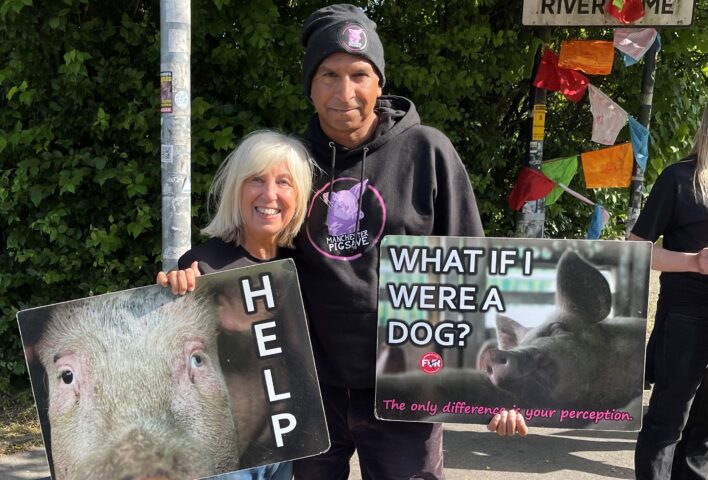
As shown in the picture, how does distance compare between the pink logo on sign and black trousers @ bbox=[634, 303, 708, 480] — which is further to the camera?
black trousers @ bbox=[634, 303, 708, 480]

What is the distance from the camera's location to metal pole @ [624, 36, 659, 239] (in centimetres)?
486

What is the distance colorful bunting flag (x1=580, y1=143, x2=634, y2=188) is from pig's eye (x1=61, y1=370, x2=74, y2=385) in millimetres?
4146

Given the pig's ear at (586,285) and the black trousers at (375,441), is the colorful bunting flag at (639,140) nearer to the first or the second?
the pig's ear at (586,285)

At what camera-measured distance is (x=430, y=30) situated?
5047 mm

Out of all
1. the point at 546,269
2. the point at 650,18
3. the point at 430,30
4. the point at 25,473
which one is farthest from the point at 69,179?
the point at 650,18

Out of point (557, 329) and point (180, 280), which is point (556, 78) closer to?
point (557, 329)

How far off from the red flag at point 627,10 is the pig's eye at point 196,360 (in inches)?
150

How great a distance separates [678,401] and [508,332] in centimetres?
136

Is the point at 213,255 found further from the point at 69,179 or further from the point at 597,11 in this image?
the point at 597,11

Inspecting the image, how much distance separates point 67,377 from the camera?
204cm

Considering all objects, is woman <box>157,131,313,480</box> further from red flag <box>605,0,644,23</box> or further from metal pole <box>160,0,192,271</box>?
red flag <box>605,0,644,23</box>

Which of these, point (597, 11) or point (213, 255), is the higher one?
point (597, 11)

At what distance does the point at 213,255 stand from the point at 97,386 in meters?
0.50

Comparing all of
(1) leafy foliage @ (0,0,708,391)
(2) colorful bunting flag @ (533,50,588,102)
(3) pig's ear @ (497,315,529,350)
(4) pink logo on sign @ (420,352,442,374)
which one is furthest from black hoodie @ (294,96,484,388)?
(2) colorful bunting flag @ (533,50,588,102)
